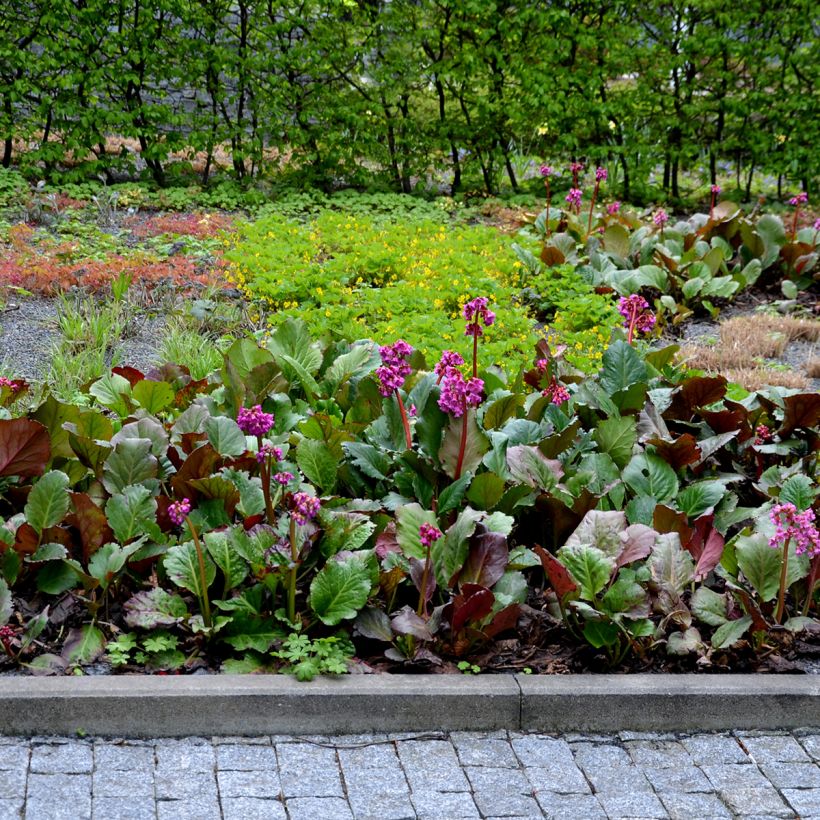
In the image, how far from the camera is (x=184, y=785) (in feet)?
8.43

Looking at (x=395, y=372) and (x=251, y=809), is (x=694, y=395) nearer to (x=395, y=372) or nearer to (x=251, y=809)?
(x=395, y=372)

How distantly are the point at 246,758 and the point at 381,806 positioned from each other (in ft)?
1.30

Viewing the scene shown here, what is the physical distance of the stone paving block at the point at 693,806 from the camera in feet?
8.48

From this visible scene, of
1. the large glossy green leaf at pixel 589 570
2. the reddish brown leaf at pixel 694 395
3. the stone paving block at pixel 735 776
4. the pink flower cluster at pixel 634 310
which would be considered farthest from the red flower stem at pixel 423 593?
the pink flower cluster at pixel 634 310

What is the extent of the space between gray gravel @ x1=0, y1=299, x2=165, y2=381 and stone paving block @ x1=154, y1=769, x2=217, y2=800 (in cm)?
312

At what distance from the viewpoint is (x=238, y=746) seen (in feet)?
8.99

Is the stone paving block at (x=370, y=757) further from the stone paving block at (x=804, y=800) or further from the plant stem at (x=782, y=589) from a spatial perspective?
the plant stem at (x=782, y=589)

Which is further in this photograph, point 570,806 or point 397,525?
point 397,525

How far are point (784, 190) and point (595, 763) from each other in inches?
402

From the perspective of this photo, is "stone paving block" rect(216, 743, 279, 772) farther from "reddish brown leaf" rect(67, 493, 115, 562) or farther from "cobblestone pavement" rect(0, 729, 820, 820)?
"reddish brown leaf" rect(67, 493, 115, 562)

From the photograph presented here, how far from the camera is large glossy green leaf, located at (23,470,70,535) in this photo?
3195 millimetres

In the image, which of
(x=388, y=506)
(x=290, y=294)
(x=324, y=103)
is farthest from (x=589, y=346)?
(x=324, y=103)

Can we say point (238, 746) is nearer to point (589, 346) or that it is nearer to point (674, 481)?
point (674, 481)

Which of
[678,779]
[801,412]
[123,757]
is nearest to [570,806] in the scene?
[678,779]
